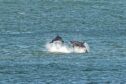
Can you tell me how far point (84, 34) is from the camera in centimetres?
7719

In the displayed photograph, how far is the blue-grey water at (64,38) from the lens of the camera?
52.1m

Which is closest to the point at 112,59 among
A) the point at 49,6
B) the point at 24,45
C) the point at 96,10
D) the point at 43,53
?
the point at 43,53

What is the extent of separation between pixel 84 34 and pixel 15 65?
21.6 meters

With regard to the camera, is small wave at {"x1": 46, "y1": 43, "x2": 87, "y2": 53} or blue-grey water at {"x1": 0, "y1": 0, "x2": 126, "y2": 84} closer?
blue-grey water at {"x1": 0, "y1": 0, "x2": 126, "y2": 84}

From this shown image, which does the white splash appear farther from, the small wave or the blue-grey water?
the blue-grey water

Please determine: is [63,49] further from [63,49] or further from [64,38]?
[64,38]

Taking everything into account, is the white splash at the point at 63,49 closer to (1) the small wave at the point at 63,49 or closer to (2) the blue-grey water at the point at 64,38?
(1) the small wave at the point at 63,49

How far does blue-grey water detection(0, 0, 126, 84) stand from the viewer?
52.1 m

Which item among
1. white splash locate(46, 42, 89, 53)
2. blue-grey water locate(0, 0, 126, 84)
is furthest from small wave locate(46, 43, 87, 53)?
blue-grey water locate(0, 0, 126, 84)

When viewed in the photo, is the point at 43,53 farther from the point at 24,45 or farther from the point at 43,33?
the point at 43,33

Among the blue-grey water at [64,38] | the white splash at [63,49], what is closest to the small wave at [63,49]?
the white splash at [63,49]

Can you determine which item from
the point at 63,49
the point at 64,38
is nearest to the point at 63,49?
the point at 63,49

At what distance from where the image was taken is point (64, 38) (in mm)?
73500

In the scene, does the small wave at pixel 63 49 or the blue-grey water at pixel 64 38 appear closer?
the blue-grey water at pixel 64 38
